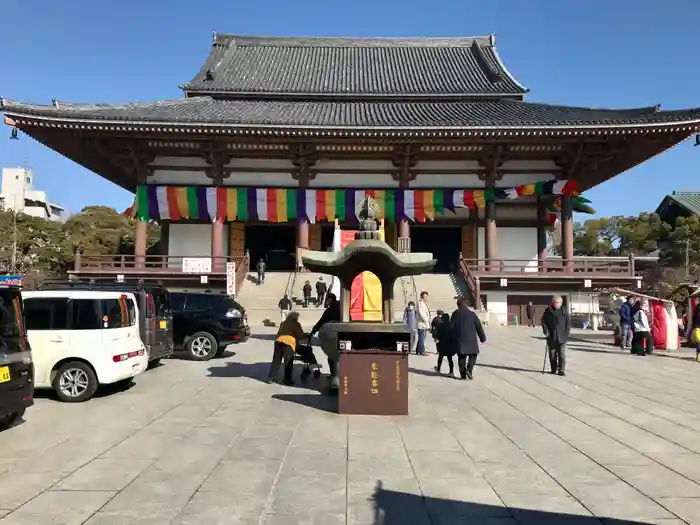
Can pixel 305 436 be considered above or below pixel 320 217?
below

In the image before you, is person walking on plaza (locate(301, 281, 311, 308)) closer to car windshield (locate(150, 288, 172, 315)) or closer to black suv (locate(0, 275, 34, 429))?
car windshield (locate(150, 288, 172, 315))

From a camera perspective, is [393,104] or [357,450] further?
[393,104]

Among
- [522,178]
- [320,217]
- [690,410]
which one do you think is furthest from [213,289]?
[690,410]

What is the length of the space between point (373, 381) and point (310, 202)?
60.6 feet

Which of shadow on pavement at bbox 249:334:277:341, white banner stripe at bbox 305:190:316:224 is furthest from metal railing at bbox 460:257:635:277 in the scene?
shadow on pavement at bbox 249:334:277:341

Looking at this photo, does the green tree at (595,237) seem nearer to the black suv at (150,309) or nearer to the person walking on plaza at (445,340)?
the person walking on plaza at (445,340)

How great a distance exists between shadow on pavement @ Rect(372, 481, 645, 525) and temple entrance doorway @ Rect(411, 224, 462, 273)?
25372 mm

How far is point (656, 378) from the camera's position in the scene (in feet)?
34.8

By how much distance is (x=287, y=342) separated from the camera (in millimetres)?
A: 9070

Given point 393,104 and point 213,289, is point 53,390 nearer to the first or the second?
point 213,289

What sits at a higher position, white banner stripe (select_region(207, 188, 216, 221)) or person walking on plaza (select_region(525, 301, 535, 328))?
white banner stripe (select_region(207, 188, 216, 221))

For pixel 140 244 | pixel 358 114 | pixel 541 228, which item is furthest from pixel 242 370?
pixel 541 228

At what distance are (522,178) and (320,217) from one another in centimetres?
985

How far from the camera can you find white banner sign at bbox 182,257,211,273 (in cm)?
2277
